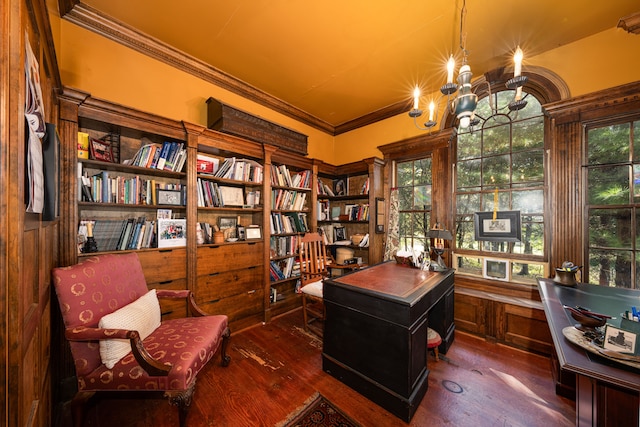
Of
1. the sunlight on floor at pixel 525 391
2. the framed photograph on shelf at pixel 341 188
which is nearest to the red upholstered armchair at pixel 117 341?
the sunlight on floor at pixel 525 391

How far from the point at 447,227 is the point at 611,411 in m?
2.02

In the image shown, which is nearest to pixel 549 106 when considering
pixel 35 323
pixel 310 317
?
pixel 310 317

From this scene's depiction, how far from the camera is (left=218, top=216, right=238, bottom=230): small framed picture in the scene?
274 centimetres

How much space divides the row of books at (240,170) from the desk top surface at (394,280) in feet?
5.15

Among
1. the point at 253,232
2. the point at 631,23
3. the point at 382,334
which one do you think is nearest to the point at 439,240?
the point at 382,334

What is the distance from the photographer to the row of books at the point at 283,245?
3.12 metres

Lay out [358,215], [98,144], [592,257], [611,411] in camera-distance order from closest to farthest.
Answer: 1. [611,411]
2. [98,144]
3. [592,257]
4. [358,215]

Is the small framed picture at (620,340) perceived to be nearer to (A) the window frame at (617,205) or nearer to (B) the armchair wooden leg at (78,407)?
(A) the window frame at (617,205)

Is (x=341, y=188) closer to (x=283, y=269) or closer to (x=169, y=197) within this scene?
(x=283, y=269)

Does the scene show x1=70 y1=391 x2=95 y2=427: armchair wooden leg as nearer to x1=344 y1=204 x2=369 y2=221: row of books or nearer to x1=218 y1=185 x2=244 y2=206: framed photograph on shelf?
x1=218 y1=185 x2=244 y2=206: framed photograph on shelf

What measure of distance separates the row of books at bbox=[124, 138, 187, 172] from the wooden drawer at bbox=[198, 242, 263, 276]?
0.84 m

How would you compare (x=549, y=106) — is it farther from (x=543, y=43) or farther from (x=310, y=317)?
(x=310, y=317)

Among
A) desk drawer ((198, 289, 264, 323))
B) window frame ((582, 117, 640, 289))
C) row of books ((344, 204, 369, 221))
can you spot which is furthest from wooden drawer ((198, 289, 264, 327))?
window frame ((582, 117, 640, 289))

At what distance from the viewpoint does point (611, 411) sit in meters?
0.93
